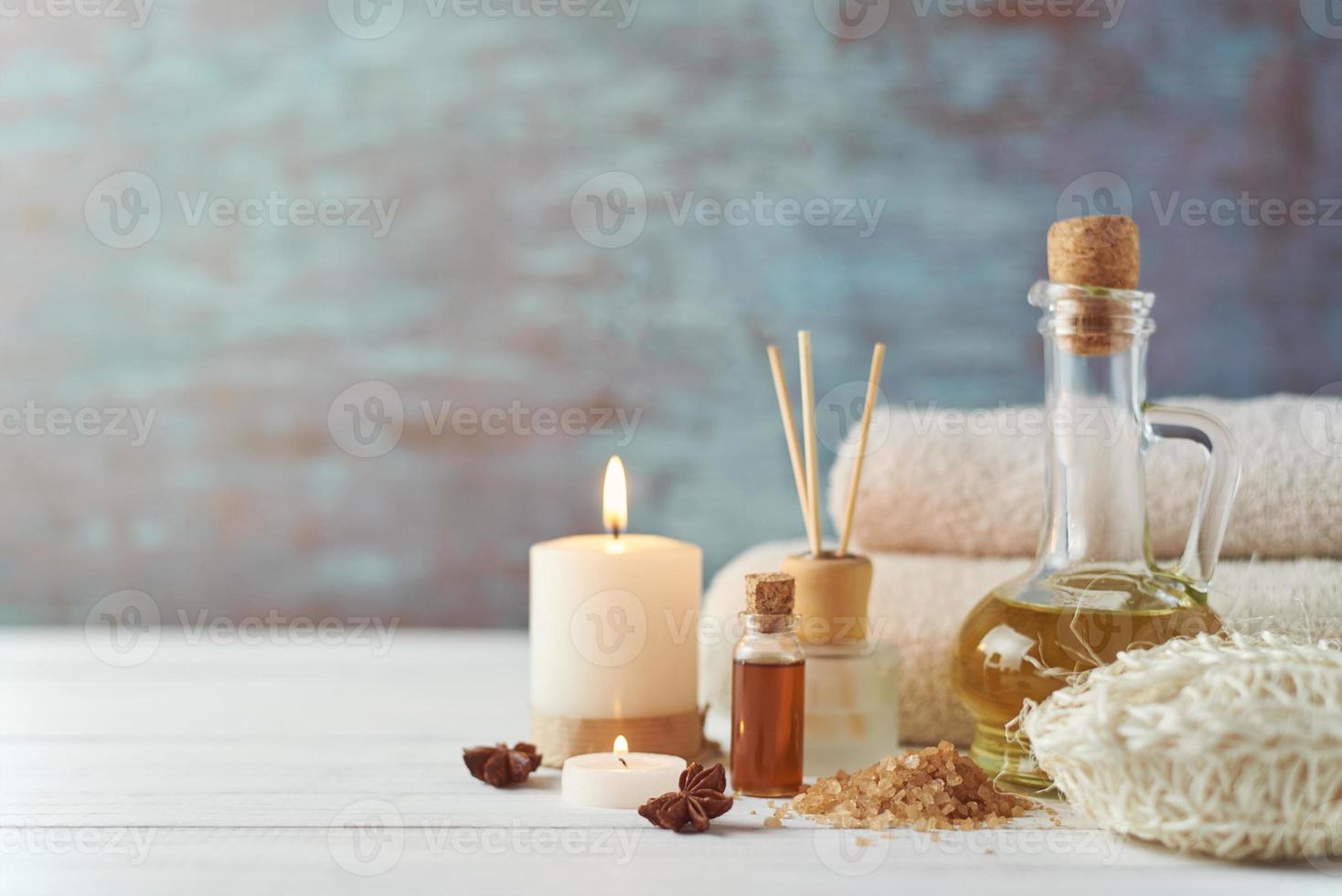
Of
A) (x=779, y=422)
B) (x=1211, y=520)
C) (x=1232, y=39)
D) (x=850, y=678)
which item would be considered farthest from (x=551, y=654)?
(x=1232, y=39)

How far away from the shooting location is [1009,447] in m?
0.84

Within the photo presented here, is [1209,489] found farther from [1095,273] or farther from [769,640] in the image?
[769,640]

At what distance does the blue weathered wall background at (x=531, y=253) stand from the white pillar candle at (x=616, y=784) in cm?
55

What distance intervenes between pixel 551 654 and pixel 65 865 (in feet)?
0.91

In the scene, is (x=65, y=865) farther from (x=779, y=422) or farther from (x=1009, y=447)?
(x=779, y=422)

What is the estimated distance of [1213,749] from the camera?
0.51m
